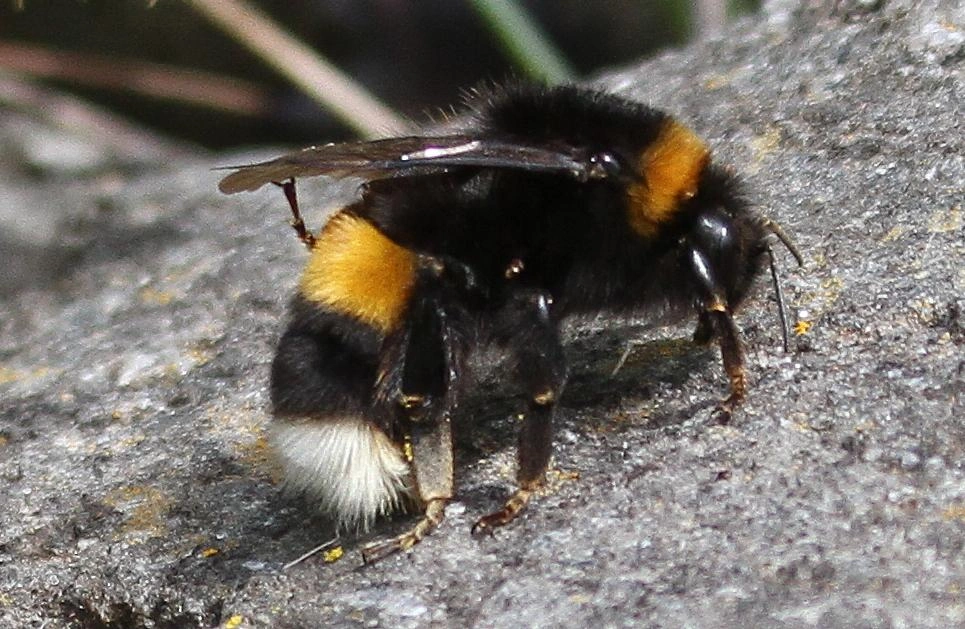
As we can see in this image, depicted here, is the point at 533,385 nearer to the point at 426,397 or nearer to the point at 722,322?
the point at 426,397

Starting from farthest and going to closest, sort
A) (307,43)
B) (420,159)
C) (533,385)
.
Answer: (307,43) < (533,385) < (420,159)

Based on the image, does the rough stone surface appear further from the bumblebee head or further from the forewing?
the forewing

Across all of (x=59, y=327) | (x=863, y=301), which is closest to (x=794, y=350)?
(x=863, y=301)

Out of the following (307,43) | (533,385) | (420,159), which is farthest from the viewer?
(307,43)

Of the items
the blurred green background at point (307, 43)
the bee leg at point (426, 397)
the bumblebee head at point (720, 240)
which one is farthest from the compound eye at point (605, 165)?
the blurred green background at point (307, 43)

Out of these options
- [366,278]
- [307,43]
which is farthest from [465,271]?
[307,43]

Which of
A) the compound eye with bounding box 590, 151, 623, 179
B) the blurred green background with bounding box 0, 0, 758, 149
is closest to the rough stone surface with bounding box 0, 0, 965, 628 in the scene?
the compound eye with bounding box 590, 151, 623, 179
